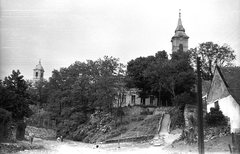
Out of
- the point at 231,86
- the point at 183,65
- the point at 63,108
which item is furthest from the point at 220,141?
the point at 63,108

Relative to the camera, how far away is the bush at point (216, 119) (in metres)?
25.7

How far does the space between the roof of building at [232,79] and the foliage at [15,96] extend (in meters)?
22.1

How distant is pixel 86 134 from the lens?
4097cm

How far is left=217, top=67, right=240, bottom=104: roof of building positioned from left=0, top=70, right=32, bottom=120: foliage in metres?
22.1

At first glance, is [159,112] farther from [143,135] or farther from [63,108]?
[63,108]

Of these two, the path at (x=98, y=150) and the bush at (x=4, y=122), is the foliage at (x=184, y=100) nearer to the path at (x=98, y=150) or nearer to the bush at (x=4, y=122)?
the path at (x=98, y=150)

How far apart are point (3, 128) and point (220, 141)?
19527mm

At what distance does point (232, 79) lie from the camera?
2675 cm

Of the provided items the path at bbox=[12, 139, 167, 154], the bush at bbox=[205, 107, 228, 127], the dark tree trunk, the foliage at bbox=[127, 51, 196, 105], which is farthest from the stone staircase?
the dark tree trunk

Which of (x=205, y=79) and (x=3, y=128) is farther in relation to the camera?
(x=205, y=79)

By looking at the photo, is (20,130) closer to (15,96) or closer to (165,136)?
(15,96)

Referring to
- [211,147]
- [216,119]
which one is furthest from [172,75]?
[211,147]

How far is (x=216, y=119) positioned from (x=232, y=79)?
4.46 m

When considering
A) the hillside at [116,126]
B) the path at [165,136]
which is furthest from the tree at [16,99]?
the path at [165,136]
